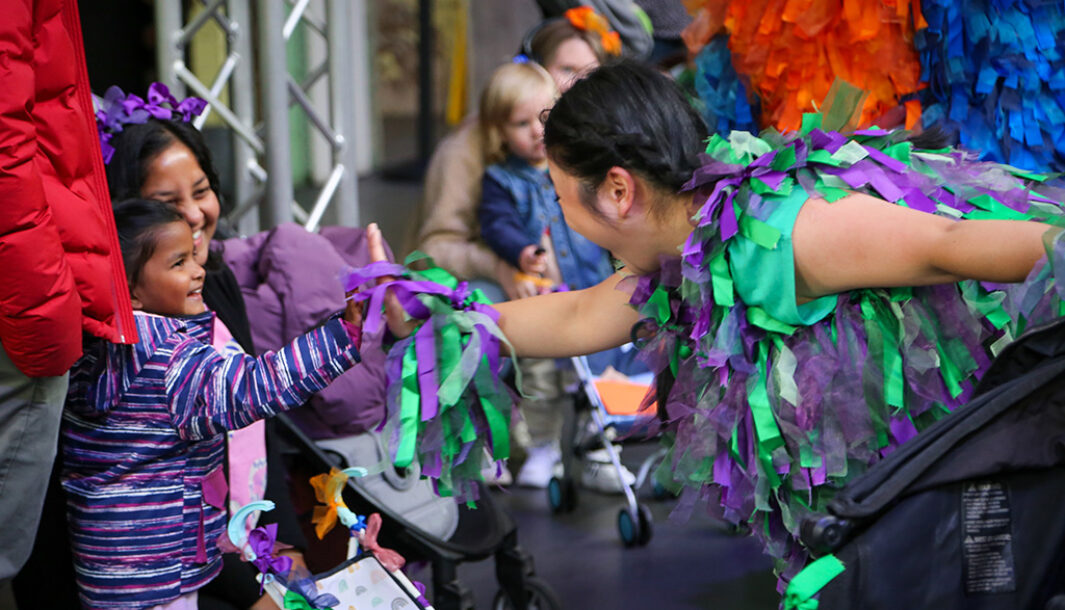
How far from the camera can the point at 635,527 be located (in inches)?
123

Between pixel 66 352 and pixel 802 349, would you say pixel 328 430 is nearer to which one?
pixel 66 352

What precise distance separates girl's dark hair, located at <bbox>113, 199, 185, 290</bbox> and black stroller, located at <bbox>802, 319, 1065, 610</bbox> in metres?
1.13

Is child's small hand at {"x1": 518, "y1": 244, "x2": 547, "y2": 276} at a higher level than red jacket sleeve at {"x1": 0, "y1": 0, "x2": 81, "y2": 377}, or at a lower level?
lower

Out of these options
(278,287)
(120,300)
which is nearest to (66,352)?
(120,300)

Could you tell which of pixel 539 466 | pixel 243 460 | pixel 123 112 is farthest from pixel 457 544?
pixel 539 466

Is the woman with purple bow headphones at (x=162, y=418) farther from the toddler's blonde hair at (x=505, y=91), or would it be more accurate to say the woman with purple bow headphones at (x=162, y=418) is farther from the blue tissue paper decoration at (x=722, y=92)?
the toddler's blonde hair at (x=505, y=91)

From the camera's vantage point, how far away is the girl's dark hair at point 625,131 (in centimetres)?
162

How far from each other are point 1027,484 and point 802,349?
378 mm

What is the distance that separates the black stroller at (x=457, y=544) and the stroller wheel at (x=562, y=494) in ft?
3.25

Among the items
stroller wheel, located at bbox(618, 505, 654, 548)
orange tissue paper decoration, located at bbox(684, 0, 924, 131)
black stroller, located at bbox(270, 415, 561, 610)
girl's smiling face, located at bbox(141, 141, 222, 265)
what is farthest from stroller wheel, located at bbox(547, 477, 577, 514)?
girl's smiling face, located at bbox(141, 141, 222, 265)

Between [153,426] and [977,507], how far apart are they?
1158 millimetres

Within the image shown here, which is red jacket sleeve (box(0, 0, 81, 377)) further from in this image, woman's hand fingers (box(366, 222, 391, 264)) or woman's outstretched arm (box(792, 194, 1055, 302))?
woman's outstretched arm (box(792, 194, 1055, 302))

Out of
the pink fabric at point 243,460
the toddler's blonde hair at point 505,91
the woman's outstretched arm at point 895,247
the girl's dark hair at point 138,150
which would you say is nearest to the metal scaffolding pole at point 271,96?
the toddler's blonde hair at point 505,91

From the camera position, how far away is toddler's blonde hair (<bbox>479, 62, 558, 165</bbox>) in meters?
3.54
